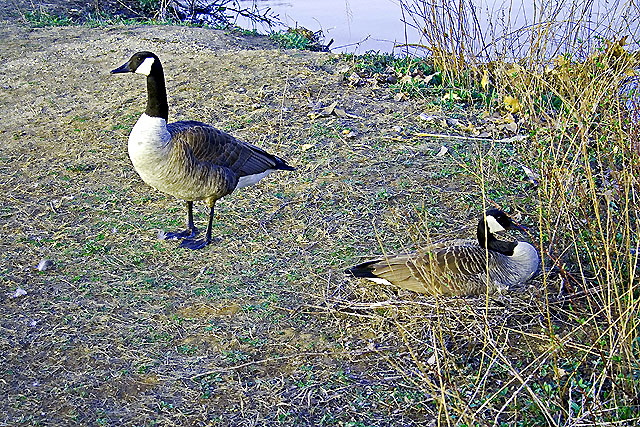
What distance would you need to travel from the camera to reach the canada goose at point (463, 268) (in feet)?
12.2

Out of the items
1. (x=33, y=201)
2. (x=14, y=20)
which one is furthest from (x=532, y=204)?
(x=14, y=20)

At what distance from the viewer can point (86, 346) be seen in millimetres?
3672

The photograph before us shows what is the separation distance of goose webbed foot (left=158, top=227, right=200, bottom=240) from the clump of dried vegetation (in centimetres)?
12

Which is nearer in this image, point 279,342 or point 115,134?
point 279,342

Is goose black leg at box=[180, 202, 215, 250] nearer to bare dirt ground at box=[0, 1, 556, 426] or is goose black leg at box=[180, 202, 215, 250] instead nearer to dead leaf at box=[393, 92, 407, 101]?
bare dirt ground at box=[0, 1, 556, 426]

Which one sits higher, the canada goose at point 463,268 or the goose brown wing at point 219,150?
the goose brown wing at point 219,150

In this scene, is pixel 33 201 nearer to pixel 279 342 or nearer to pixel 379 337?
pixel 279 342

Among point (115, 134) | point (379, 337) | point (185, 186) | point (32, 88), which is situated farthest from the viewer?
point (32, 88)

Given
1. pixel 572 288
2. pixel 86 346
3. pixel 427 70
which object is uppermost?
pixel 427 70

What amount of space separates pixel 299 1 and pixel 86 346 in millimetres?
10191

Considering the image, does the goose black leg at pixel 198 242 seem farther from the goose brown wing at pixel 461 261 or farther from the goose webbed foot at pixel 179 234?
the goose brown wing at pixel 461 261

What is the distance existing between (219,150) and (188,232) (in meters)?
0.64

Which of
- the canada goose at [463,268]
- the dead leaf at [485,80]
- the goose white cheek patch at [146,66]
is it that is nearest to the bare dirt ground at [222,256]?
the canada goose at [463,268]

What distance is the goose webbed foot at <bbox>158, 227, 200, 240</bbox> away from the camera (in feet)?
15.8
